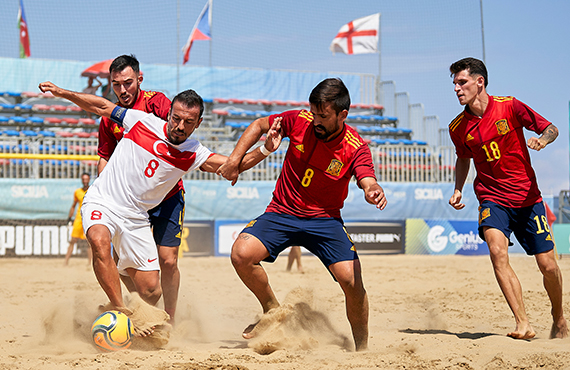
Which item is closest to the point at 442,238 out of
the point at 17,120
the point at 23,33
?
the point at 17,120

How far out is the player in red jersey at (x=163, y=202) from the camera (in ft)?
15.4

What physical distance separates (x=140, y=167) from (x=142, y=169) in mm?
22

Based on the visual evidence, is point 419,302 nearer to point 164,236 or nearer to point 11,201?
point 164,236

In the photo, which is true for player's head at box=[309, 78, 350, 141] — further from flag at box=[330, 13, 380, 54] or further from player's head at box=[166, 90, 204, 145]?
flag at box=[330, 13, 380, 54]

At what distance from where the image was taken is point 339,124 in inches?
162

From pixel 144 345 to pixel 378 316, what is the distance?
2.82 m

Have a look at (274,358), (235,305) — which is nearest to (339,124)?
(274,358)

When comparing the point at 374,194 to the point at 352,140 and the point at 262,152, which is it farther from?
the point at 262,152

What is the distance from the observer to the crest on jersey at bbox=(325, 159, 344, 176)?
419 cm

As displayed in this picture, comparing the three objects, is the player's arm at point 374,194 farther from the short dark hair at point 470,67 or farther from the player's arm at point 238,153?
the short dark hair at point 470,67

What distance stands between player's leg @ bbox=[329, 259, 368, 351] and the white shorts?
4.75 ft

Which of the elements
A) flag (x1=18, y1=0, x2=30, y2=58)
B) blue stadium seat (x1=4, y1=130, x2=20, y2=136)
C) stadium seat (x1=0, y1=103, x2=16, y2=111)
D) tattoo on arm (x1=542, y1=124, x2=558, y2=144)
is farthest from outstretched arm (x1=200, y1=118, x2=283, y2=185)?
flag (x1=18, y1=0, x2=30, y2=58)

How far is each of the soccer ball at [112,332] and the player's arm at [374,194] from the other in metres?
1.87

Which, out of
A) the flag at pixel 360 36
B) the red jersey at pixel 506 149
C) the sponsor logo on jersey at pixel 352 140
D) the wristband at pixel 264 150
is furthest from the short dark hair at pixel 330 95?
the flag at pixel 360 36
